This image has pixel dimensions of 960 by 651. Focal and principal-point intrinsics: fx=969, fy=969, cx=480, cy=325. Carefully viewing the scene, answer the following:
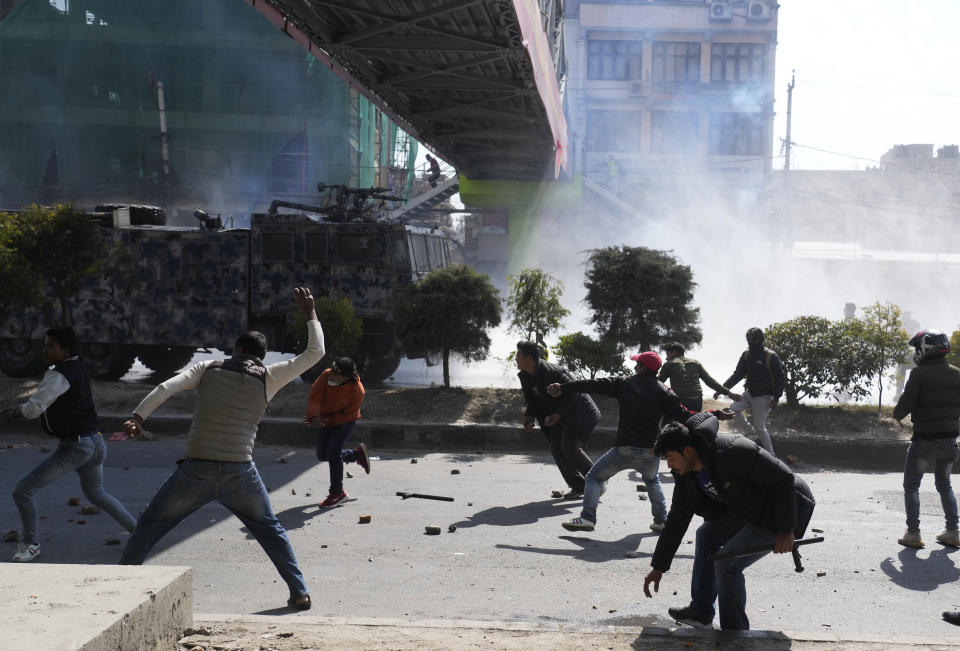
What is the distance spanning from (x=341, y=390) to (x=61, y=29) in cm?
4250

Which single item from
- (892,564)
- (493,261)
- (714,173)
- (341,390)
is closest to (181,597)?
(341,390)

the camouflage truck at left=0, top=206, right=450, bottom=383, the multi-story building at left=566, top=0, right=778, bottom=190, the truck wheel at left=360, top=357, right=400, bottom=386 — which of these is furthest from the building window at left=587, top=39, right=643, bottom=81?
the truck wheel at left=360, top=357, right=400, bottom=386

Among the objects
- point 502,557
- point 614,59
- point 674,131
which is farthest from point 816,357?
point 614,59

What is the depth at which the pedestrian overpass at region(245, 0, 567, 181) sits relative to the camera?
13906mm

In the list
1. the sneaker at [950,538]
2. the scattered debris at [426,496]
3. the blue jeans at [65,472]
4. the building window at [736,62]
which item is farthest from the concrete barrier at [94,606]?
the building window at [736,62]

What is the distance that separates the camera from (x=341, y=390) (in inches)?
353

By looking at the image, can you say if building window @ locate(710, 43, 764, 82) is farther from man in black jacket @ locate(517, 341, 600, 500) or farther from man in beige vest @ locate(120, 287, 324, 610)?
man in beige vest @ locate(120, 287, 324, 610)

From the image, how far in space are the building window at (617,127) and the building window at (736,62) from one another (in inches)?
210

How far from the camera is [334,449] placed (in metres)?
8.81

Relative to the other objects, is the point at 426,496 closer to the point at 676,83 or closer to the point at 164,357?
the point at 164,357

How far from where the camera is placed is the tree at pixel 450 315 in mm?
13711

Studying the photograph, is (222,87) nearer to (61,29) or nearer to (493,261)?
(61,29)

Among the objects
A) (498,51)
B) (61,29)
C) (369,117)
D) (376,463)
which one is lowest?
(376,463)

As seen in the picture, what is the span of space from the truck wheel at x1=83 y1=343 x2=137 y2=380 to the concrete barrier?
38.9 ft
